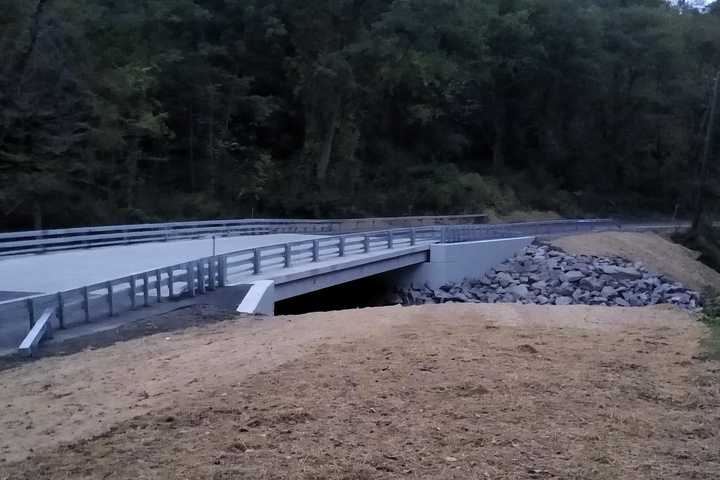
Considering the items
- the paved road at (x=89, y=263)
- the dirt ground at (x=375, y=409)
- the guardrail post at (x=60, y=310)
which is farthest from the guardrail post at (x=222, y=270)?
the dirt ground at (x=375, y=409)

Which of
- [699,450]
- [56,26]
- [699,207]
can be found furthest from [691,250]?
[699,450]

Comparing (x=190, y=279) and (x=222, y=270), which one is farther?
(x=222, y=270)

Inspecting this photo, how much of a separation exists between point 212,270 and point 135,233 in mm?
11872

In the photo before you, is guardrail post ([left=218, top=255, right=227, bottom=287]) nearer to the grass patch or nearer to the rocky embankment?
the grass patch

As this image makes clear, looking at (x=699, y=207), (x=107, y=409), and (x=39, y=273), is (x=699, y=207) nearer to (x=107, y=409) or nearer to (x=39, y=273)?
(x=39, y=273)

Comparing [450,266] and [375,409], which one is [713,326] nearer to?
[375,409]

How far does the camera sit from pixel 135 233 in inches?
1119

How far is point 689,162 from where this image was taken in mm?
67125

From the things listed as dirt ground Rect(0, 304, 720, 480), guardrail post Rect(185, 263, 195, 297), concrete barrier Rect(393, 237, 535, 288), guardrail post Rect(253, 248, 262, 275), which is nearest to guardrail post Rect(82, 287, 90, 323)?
dirt ground Rect(0, 304, 720, 480)

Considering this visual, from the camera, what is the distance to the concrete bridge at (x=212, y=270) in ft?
44.5

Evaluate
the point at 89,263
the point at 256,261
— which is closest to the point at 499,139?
the point at 256,261

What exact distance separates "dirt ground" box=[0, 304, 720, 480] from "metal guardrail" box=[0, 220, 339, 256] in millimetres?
14658

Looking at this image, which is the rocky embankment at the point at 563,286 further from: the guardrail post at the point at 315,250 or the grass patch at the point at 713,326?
the grass patch at the point at 713,326

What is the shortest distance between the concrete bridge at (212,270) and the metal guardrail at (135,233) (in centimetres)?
77
